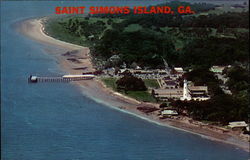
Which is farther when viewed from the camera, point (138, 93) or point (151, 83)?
point (151, 83)

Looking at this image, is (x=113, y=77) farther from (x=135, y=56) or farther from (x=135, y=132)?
(x=135, y=132)

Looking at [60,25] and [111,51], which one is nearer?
[111,51]

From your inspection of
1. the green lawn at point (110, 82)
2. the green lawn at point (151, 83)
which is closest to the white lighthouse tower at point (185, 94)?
the green lawn at point (151, 83)

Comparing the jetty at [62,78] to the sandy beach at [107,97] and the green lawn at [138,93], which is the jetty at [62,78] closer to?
the sandy beach at [107,97]

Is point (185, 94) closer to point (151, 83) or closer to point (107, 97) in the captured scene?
point (151, 83)

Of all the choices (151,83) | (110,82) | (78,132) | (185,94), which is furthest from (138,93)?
(78,132)

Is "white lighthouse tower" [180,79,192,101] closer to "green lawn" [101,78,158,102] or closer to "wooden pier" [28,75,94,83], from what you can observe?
"green lawn" [101,78,158,102]

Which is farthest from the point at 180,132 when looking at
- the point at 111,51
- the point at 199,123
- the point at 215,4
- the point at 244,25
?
the point at 215,4
